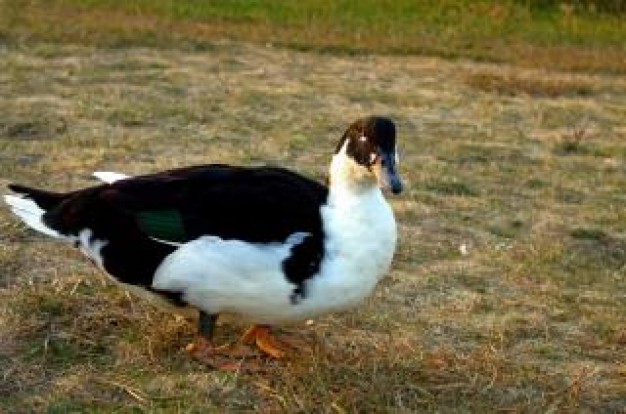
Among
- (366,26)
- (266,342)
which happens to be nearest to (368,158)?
(266,342)

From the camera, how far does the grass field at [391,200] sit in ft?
14.5

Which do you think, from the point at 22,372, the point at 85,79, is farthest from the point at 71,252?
the point at 85,79

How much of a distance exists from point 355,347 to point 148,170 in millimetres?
2983

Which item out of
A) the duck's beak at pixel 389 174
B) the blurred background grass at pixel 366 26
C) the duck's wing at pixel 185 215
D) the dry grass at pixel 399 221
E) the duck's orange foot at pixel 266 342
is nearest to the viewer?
the duck's beak at pixel 389 174

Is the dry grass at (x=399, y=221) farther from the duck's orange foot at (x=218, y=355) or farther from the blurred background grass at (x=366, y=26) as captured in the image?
the blurred background grass at (x=366, y=26)

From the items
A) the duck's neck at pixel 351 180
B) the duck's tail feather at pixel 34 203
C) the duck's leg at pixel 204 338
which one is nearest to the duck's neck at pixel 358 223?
the duck's neck at pixel 351 180

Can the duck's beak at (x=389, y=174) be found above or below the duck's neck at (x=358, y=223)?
above

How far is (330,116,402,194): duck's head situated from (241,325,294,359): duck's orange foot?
26.4 inches

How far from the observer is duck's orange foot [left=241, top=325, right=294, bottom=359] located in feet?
15.0

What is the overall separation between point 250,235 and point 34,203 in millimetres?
940

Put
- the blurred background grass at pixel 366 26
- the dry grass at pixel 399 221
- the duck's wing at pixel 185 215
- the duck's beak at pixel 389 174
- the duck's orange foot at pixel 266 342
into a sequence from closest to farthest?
1. the duck's beak at pixel 389 174
2. the duck's wing at pixel 185 215
3. the dry grass at pixel 399 221
4. the duck's orange foot at pixel 266 342
5. the blurred background grass at pixel 366 26

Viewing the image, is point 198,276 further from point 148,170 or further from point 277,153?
point 277,153

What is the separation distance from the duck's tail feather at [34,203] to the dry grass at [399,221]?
42 centimetres

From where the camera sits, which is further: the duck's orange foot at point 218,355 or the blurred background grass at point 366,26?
the blurred background grass at point 366,26
